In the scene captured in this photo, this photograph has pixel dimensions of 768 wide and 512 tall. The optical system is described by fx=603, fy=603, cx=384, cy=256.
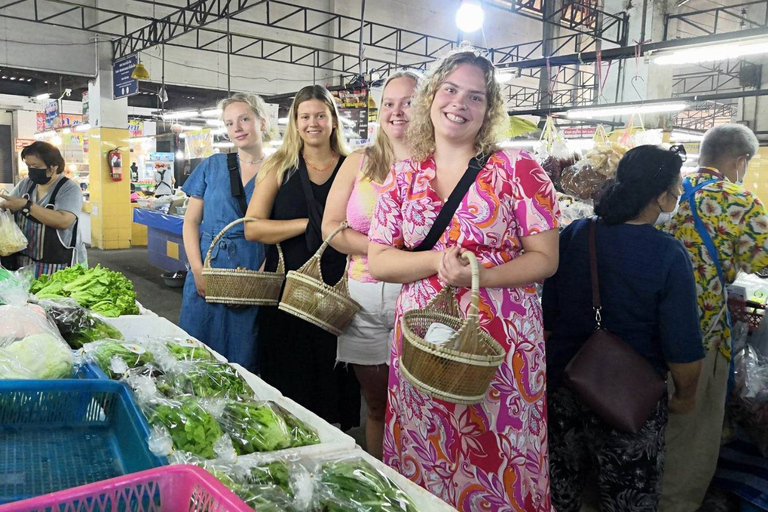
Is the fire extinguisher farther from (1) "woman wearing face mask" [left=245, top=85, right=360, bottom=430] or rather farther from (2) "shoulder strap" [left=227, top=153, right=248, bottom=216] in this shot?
(1) "woman wearing face mask" [left=245, top=85, right=360, bottom=430]

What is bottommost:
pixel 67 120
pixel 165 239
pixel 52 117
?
pixel 165 239

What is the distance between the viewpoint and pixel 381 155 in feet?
7.66

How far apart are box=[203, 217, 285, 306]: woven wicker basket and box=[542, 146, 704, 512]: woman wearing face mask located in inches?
46.0

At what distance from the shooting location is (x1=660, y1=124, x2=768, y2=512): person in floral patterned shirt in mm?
2531

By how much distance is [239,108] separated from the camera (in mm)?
2867

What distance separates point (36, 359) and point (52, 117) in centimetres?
1810

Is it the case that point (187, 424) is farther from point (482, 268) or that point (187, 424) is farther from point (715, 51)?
point (715, 51)

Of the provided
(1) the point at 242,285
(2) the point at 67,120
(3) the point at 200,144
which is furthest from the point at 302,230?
(2) the point at 67,120

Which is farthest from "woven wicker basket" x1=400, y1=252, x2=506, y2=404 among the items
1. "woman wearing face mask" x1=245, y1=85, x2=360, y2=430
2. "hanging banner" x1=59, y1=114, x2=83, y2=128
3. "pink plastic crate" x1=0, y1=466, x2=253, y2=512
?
"hanging banner" x1=59, y1=114, x2=83, y2=128

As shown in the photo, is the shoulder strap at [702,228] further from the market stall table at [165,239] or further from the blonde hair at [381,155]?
the market stall table at [165,239]

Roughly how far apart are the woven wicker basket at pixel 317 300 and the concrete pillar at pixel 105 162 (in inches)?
449

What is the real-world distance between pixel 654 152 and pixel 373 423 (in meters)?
1.52

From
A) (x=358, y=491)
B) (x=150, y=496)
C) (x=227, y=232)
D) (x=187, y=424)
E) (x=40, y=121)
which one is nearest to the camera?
(x=150, y=496)

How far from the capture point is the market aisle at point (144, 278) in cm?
723
